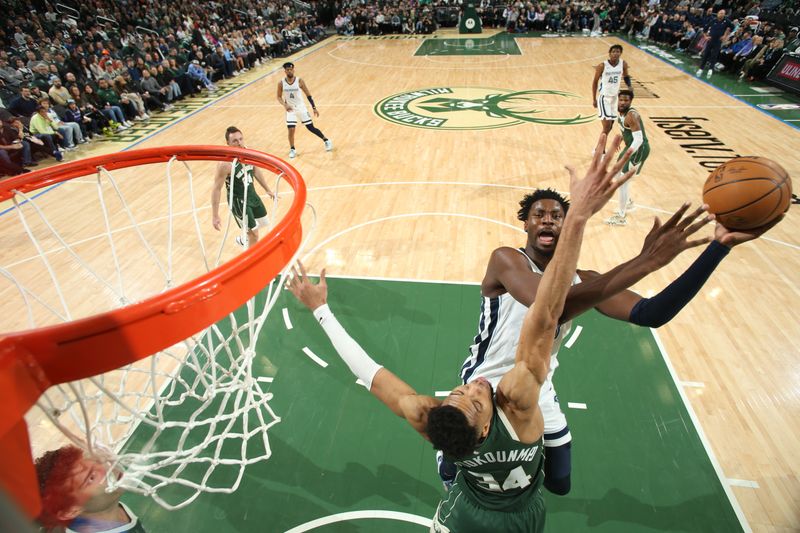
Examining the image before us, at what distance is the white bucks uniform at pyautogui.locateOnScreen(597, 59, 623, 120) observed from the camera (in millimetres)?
7871

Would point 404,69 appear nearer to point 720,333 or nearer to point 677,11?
point 677,11

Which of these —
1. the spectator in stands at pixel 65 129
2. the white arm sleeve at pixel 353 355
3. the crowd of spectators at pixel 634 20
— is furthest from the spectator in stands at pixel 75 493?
the crowd of spectators at pixel 634 20

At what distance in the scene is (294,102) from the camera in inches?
338

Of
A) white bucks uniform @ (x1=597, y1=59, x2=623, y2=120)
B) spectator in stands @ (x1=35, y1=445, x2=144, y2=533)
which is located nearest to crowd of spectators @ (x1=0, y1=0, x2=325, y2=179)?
spectator in stands @ (x1=35, y1=445, x2=144, y2=533)

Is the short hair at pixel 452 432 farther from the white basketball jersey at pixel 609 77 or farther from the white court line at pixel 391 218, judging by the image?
the white basketball jersey at pixel 609 77

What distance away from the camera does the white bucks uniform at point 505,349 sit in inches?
98.7

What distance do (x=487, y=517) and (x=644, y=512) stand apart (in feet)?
5.11

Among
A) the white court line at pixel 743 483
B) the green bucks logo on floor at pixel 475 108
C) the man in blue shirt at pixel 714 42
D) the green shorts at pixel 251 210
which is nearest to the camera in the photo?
the white court line at pixel 743 483

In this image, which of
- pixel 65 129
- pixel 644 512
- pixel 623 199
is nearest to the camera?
pixel 644 512

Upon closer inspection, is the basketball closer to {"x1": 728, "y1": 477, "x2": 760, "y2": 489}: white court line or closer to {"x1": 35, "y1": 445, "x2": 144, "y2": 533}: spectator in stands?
{"x1": 728, "y1": 477, "x2": 760, "y2": 489}: white court line

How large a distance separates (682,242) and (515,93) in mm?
11594

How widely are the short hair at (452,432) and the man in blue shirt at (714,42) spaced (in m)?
15.5

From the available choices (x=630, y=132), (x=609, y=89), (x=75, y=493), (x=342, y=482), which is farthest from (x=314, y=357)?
(x=609, y=89)

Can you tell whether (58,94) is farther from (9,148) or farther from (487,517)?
(487,517)
